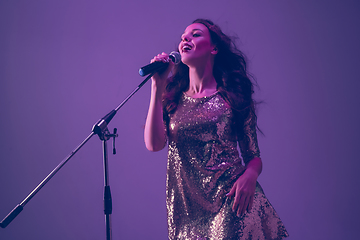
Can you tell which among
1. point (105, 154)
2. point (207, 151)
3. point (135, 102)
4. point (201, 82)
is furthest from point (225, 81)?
point (135, 102)

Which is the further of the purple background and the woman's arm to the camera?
the purple background

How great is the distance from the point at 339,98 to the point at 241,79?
41.7 inches

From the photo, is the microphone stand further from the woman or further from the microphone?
the woman

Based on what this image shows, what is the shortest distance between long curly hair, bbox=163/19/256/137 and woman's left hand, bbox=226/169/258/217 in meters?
0.26

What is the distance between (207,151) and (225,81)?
37cm

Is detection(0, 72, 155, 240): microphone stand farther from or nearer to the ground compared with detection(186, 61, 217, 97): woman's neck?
nearer to the ground

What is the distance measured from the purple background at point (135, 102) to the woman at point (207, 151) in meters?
0.88

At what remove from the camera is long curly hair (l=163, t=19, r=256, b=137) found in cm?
144

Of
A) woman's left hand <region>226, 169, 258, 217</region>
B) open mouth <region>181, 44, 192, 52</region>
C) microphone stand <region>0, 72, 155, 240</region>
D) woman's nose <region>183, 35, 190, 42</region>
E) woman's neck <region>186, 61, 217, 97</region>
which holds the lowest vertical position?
woman's left hand <region>226, 169, 258, 217</region>

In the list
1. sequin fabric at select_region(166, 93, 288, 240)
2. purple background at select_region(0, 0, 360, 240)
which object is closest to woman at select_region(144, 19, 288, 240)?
sequin fabric at select_region(166, 93, 288, 240)

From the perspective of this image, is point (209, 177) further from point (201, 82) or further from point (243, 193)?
point (201, 82)

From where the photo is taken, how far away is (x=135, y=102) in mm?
2396

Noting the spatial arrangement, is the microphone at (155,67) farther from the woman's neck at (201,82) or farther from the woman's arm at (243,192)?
the woman's arm at (243,192)

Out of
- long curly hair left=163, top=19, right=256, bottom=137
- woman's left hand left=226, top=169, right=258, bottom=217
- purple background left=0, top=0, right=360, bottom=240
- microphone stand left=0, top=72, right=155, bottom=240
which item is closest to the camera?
microphone stand left=0, top=72, right=155, bottom=240
